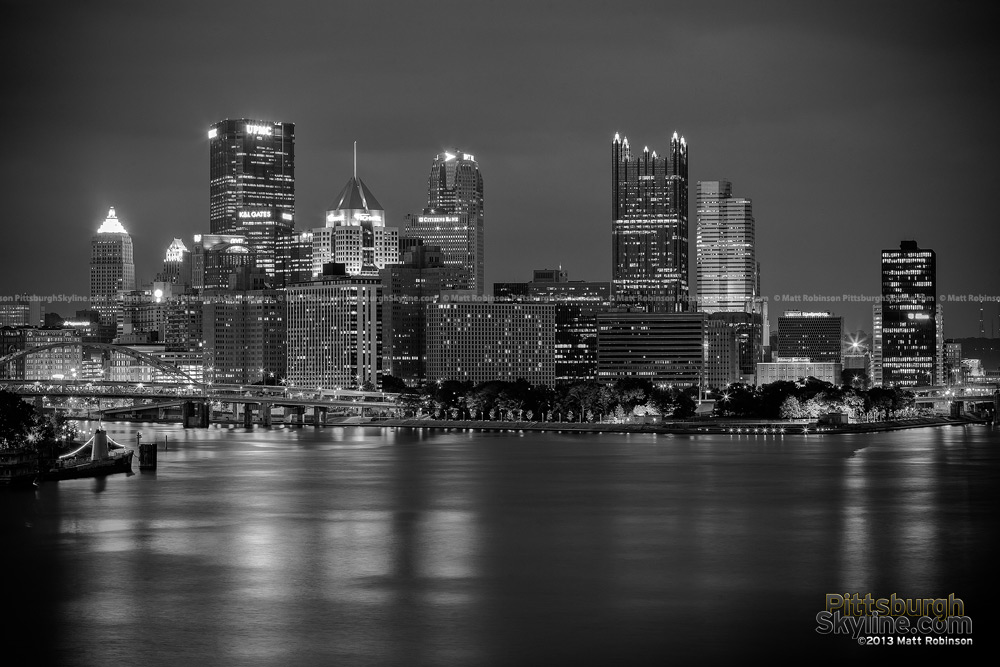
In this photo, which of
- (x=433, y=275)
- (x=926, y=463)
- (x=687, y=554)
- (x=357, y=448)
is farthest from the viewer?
(x=433, y=275)

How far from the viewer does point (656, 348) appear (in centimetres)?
18312

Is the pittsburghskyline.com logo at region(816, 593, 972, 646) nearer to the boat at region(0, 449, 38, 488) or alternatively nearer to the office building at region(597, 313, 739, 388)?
the boat at region(0, 449, 38, 488)

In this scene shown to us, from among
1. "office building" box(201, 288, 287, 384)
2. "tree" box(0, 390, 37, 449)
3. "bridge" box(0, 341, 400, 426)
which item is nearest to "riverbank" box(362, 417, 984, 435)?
"bridge" box(0, 341, 400, 426)

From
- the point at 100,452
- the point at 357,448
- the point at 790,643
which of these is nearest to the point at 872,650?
the point at 790,643

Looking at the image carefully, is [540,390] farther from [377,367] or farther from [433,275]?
[433,275]

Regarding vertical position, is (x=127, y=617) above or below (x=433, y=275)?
below

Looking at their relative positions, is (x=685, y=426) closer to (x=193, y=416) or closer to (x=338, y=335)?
(x=193, y=416)

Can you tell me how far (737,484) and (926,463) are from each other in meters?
17.4

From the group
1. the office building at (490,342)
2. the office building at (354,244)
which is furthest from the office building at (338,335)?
the office building at (354,244)

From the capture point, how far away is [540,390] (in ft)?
424

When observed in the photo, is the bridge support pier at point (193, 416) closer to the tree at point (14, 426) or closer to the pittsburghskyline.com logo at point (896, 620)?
the tree at point (14, 426)

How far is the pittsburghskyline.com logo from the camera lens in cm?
3028

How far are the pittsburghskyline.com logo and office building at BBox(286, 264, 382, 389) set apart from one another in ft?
443

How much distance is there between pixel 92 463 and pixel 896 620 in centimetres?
4367
